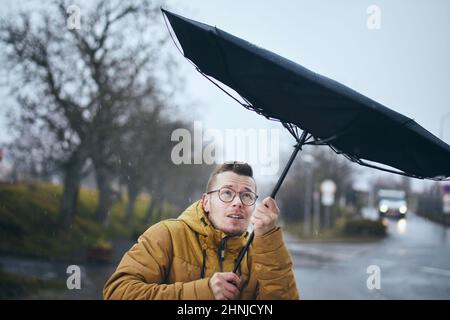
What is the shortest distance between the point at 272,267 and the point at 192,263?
1.16 feet

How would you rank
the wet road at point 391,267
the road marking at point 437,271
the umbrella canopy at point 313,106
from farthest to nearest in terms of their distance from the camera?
1. the road marking at point 437,271
2. the wet road at point 391,267
3. the umbrella canopy at point 313,106

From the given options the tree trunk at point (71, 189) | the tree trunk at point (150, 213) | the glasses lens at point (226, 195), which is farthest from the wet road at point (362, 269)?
the glasses lens at point (226, 195)

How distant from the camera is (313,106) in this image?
86.7 inches

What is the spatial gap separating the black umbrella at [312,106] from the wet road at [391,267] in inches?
66.4

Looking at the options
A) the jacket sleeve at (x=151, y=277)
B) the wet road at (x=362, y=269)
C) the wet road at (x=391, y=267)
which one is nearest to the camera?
the jacket sleeve at (x=151, y=277)

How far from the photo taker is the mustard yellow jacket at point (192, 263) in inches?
88.0

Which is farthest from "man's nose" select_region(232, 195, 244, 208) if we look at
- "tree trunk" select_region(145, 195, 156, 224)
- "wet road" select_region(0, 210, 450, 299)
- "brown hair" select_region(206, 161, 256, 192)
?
"wet road" select_region(0, 210, 450, 299)

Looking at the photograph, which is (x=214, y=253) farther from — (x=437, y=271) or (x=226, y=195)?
(x=437, y=271)

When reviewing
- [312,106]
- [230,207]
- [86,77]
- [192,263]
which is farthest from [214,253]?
[86,77]

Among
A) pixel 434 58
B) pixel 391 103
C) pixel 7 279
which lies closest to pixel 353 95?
pixel 391 103

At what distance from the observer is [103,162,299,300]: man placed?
2.22 metres

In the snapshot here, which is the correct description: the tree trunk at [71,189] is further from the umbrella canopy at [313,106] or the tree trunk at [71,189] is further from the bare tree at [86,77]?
the umbrella canopy at [313,106]
